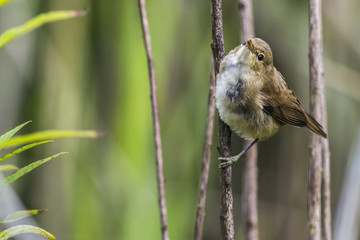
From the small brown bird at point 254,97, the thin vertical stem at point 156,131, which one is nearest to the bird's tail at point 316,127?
the small brown bird at point 254,97

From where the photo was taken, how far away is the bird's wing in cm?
191

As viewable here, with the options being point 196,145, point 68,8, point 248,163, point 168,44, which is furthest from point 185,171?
point 68,8

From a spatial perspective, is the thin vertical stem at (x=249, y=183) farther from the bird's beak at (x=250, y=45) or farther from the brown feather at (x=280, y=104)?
the brown feather at (x=280, y=104)

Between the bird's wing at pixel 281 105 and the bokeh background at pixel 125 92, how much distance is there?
0.62 m

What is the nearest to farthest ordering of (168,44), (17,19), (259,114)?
1. (259,114)
2. (17,19)
3. (168,44)

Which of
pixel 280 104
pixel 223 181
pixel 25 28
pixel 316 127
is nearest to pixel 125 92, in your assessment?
Result: pixel 280 104

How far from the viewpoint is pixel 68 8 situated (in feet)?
8.68

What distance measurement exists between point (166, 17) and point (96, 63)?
1.58ft

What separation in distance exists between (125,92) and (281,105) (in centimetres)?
97

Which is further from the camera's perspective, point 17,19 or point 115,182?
point 115,182

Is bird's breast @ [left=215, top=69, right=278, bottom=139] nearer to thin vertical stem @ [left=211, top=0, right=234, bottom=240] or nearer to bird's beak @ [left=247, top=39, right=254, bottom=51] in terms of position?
bird's beak @ [left=247, top=39, right=254, bottom=51]

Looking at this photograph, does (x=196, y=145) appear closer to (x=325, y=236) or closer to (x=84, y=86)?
(x=84, y=86)

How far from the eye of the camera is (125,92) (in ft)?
8.60

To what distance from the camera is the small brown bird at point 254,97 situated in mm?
1739
